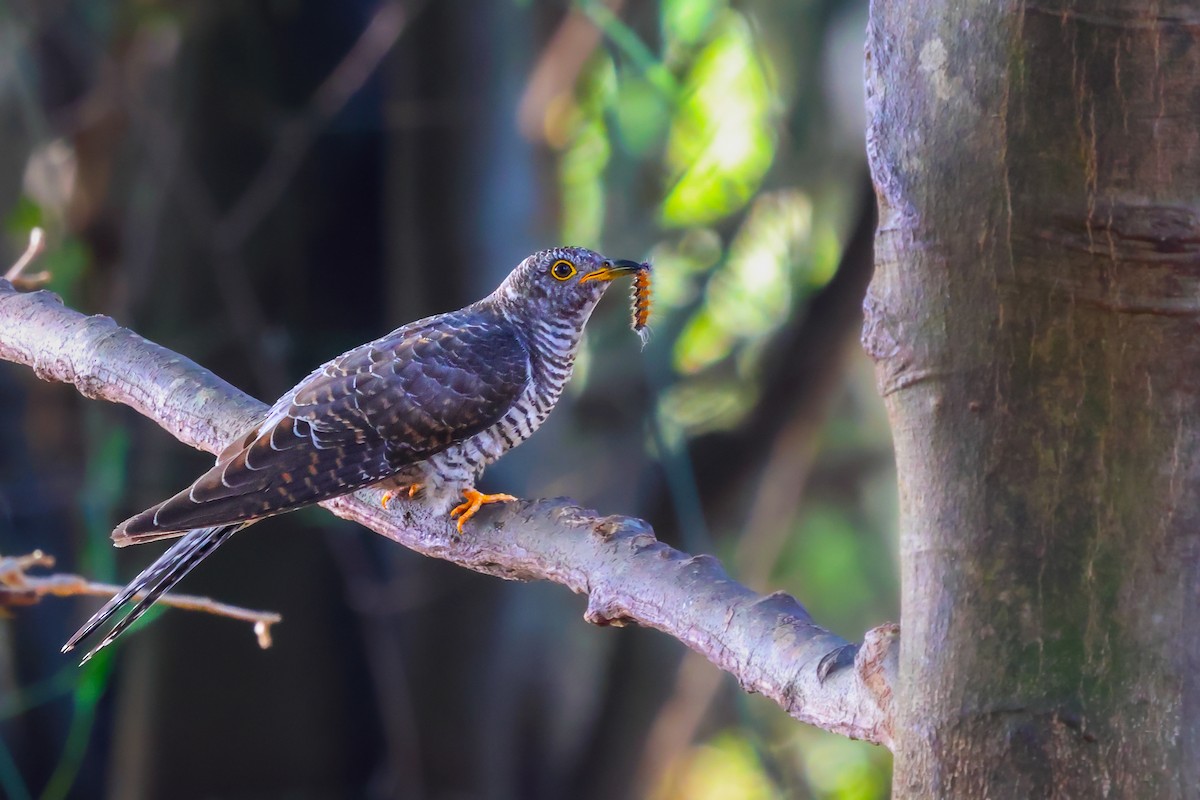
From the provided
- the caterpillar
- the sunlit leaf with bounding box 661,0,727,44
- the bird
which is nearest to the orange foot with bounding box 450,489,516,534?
the bird

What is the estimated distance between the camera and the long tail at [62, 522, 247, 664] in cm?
230

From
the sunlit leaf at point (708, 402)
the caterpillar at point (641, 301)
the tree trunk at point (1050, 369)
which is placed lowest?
the tree trunk at point (1050, 369)

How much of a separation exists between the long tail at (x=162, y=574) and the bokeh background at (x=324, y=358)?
175cm

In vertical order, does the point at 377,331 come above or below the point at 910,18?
above

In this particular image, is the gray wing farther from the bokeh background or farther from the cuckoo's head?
the bokeh background

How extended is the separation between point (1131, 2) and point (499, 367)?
207cm

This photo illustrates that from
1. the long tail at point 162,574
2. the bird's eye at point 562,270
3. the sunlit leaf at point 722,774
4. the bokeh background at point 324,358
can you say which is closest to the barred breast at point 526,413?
the bird's eye at point 562,270

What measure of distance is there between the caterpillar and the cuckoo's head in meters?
0.15

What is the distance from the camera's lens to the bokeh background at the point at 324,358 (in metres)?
4.38

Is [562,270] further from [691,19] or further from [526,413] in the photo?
[691,19]

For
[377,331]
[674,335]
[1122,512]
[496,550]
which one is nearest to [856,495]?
[674,335]

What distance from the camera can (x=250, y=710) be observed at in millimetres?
4395

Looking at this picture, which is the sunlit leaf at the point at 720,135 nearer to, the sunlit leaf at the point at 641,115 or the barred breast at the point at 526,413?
the sunlit leaf at the point at 641,115

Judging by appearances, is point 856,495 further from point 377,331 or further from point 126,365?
point 126,365
